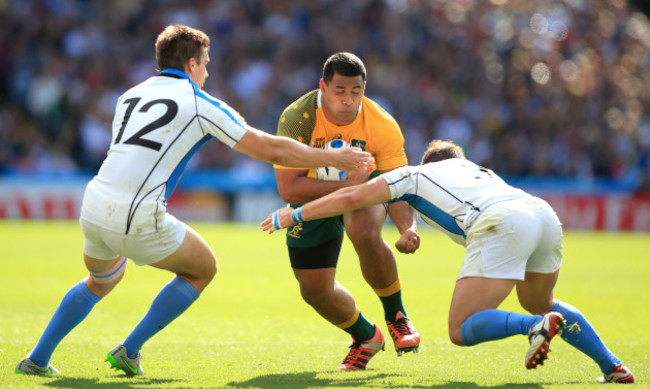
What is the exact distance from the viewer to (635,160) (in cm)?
2052

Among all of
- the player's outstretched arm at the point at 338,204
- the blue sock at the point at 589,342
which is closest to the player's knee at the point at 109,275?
the player's outstretched arm at the point at 338,204

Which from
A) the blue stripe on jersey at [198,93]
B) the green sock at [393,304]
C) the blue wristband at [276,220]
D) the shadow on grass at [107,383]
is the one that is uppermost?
the blue stripe on jersey at [198,93]

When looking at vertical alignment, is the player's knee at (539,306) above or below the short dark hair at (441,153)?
below

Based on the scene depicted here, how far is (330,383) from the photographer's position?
538 cm

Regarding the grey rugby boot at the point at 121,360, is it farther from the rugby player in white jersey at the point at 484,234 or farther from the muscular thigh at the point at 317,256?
the muscular thigh at the point at 317,256

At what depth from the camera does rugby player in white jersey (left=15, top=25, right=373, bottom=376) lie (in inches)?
199

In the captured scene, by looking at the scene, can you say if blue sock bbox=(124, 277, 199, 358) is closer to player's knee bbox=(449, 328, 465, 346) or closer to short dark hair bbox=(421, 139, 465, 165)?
player's knee bbox=(449, 328, 465, 346)

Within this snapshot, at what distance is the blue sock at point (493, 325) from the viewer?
191 inches

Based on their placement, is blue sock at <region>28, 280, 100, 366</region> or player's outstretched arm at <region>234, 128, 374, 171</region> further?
blue sock at <region>28, 280, 100, 366</region>

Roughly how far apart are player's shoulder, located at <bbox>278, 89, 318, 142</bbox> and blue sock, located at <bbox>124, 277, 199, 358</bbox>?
156 centimetres

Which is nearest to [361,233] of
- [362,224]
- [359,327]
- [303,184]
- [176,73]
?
[362,224]

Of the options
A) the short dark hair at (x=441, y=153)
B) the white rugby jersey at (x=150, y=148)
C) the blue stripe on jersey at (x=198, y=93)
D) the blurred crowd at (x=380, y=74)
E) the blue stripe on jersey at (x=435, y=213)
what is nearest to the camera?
the white rugby jersey at (x=150, y=148)

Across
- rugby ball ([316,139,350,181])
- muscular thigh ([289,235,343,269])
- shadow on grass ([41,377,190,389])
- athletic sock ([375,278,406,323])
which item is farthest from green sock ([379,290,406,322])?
shadow on grass ([41,377,190,389])

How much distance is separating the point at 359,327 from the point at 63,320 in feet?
7.16
